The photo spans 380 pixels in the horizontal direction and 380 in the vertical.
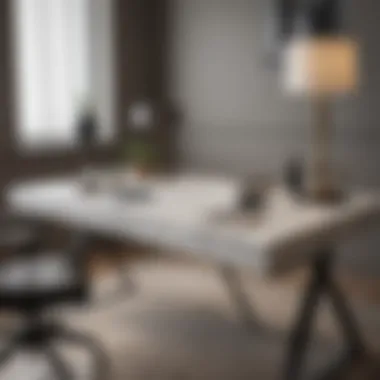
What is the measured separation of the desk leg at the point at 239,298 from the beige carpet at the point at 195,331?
4cm

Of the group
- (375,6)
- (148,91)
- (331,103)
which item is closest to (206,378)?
(331,103)

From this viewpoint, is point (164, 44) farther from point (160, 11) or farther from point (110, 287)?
point (110, 287)

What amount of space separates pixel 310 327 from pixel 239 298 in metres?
0.85

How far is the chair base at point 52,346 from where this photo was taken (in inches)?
114

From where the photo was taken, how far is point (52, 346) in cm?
318

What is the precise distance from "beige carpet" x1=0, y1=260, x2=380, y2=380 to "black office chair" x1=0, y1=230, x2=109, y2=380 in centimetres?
8

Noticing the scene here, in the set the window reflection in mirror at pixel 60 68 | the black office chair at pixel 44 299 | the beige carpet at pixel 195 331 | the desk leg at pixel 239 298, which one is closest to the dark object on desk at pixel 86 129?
the black office chair at pixel 44 299

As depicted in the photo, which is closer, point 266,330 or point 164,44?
point 266,330

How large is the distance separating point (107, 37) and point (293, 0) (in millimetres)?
1351

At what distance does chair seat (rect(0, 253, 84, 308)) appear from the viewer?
8.58 ft

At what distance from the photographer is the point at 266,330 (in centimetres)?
346

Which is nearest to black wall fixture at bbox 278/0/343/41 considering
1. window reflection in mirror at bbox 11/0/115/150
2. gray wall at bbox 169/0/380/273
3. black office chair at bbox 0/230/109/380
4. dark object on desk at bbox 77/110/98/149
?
gray wall at bbox 169/0/380/273

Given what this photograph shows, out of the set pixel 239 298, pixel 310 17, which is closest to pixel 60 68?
pixel 310 17

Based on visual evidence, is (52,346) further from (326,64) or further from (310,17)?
(310,17)
